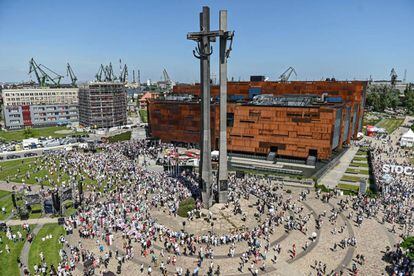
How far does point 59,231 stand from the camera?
36.6m

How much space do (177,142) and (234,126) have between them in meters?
21.3

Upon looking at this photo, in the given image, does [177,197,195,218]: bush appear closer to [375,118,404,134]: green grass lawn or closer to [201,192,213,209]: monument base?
[201,192,213,209]: monument base

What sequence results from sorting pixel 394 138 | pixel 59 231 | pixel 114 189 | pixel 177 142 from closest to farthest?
pixel 59 231 < pixel 114 189 < pixel 177 142 < pixel 394 138

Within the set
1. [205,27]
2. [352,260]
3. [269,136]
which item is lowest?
[352,260]

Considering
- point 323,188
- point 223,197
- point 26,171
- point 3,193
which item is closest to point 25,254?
point 3,193

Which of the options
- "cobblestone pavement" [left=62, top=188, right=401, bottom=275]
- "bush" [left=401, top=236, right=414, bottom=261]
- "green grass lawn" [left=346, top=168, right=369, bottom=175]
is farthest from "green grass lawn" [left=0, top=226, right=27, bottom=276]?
"green grass lawn" [left=346, top=168, right=369, bottom=175]

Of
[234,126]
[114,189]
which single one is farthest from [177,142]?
[114,189]

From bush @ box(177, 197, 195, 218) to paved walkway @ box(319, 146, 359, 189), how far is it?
28.0 metres

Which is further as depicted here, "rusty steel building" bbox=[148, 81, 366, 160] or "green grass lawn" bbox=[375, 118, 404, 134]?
"green grass lawn" bbox=[375, 118, 404, 134]

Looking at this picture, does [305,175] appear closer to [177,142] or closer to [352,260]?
[352,260]

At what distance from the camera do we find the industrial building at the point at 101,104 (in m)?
125

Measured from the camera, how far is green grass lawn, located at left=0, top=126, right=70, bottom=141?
108 m

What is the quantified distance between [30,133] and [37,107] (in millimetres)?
32652

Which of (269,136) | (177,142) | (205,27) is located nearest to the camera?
(205,27)
